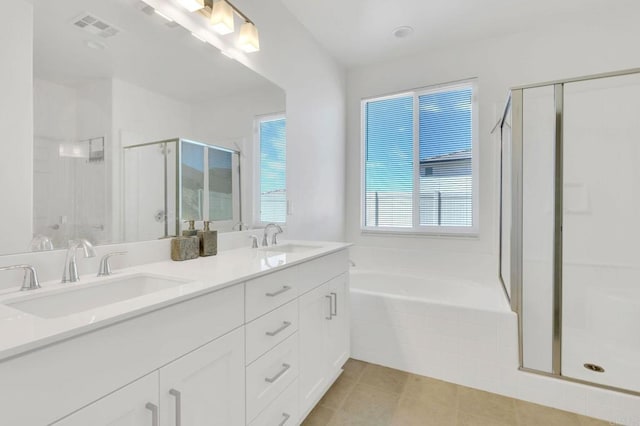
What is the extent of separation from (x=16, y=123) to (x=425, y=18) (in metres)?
2.65

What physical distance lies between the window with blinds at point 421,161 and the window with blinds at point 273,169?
1.35m

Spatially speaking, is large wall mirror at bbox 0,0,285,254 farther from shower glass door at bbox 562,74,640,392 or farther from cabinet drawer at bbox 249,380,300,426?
shower glass door at bbox 562,74,640,392

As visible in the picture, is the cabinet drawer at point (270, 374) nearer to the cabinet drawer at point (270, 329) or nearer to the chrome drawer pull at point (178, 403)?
the cabinet drawer at point (270, 329)

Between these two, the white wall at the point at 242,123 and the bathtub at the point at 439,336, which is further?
the bathtub at the point at 439,336

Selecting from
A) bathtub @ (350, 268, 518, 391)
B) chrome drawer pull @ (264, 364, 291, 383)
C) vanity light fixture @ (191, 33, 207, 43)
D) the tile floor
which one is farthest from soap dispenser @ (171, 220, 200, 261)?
bathtub @ (350, 268, 518, 391)

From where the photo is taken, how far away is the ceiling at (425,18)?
227 centimetres

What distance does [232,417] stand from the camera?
1.02m

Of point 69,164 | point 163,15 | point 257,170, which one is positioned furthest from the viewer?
point 257,170

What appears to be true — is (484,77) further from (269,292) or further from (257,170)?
(269,292)

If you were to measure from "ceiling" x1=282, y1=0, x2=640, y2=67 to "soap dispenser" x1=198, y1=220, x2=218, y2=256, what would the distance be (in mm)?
1800

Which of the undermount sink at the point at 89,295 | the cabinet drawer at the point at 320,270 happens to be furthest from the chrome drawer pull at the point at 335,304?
the undermount sink at the point at 89,295

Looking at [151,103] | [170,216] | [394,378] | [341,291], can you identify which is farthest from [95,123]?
[394,378]

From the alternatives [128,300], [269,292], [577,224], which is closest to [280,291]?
[269,292]

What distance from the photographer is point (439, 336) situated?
6.64 ft
